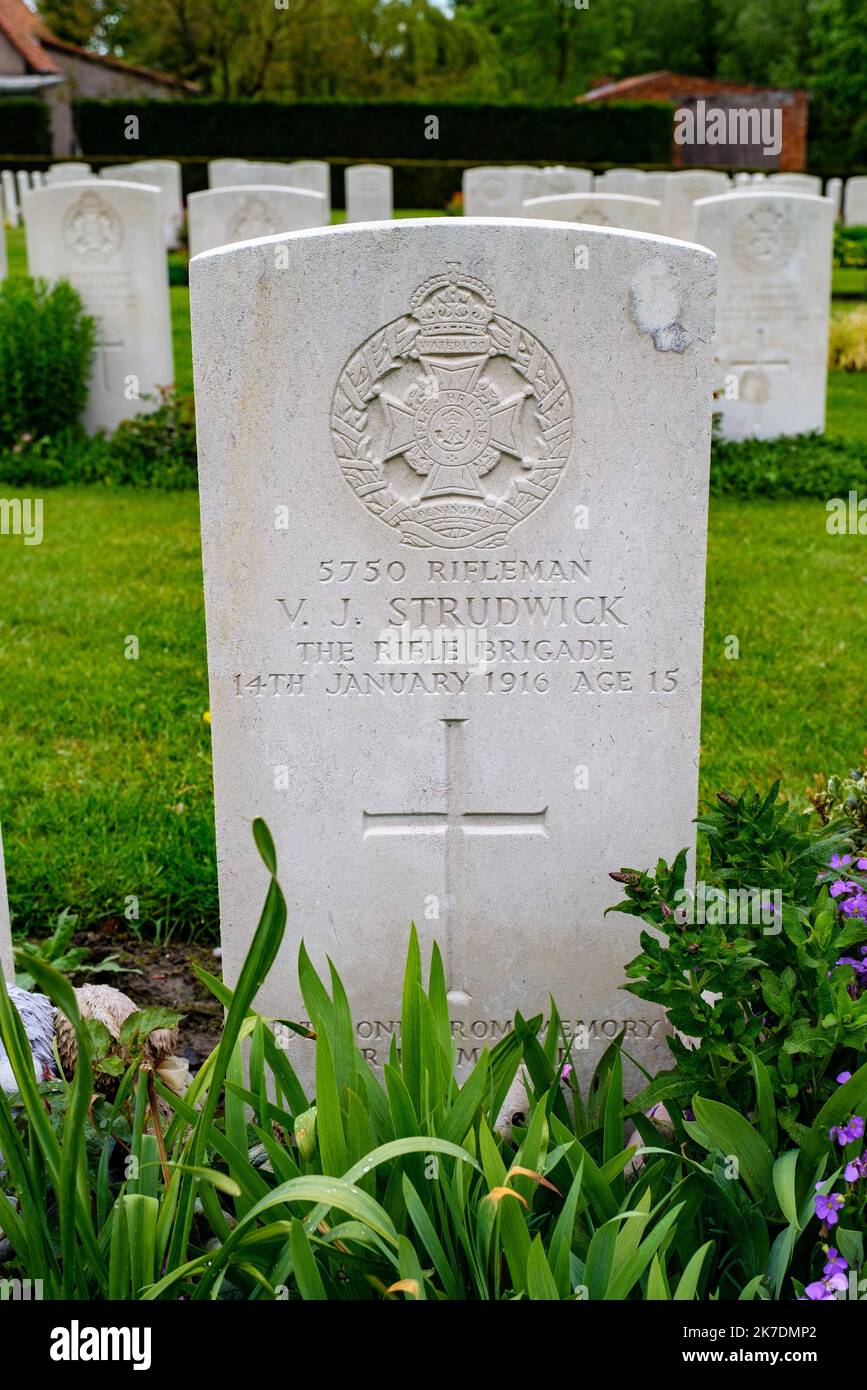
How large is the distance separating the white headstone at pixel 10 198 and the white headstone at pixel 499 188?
7856mm

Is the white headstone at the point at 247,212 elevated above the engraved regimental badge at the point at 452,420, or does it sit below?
above

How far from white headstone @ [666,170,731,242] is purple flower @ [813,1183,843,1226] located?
41.4ft

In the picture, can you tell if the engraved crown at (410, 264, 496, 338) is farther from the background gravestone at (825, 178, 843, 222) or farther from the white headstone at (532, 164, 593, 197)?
the background gravestone at (825, 178, 843, 222)

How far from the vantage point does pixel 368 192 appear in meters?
17.7

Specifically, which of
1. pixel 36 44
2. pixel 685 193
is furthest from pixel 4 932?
pixel 36 44

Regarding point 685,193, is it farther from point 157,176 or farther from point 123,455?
point 123,455

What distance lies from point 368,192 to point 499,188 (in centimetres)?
211

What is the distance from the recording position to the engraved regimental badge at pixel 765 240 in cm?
907

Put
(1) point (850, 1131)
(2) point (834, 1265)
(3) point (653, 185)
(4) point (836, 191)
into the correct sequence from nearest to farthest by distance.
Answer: (2) point (834, 1265)
(1) point (850, 1131)
(3) point (653, 185)
(4) point (836, 191)

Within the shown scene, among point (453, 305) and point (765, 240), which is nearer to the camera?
point (453, 305)

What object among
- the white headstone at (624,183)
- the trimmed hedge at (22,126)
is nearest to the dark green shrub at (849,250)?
the white headstone at (624,183)

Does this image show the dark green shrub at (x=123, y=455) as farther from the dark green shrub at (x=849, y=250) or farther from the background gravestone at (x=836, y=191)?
the background gravestone at (x=836, y=191)
